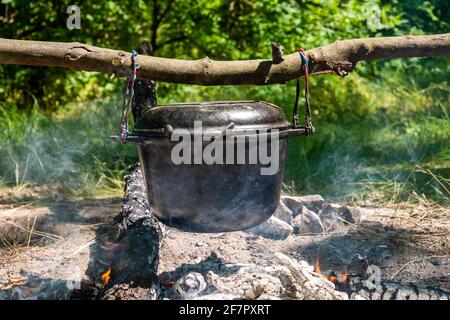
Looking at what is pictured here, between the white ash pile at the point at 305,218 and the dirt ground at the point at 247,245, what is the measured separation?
7 centimetres

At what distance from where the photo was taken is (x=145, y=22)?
333 inches

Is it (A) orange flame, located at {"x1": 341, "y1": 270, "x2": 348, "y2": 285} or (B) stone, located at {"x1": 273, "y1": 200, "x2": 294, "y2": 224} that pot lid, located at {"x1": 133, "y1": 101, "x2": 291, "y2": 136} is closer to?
(A) orange flame, located at {"x1": 341, "y1": 270, "x2": 348, "y2": 285}

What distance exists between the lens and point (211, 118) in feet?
9.29

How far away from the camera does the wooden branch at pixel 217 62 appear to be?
3037 millimetres

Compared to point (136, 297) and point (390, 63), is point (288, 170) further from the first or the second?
point (390, 63)

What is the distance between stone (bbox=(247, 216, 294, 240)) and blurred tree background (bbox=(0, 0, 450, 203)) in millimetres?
1244

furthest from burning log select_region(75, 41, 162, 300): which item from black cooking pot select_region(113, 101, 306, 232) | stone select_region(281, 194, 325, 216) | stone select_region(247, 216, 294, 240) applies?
stone select_region(281, 194, 325, 216)

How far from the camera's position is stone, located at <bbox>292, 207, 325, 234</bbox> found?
4133mm

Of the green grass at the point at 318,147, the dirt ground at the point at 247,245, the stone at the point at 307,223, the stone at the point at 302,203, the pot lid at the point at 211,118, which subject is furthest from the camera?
the green grass at the point at 318,147

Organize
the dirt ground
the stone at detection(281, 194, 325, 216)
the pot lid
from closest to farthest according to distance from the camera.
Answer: the pot lid → the dirt ground → the stone at detection(281, 194, 325, 216)

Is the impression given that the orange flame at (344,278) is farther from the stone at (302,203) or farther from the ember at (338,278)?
the stone at (302,203)

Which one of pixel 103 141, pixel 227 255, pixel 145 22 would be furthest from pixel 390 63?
pixel 227 255

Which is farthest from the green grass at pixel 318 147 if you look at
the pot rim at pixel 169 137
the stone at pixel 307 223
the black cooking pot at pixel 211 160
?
the black cooking pot at pixel 211 160

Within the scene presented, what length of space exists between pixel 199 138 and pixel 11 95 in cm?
586
